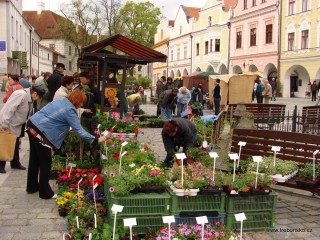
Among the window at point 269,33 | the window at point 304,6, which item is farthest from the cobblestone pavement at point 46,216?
the window at point 269,33

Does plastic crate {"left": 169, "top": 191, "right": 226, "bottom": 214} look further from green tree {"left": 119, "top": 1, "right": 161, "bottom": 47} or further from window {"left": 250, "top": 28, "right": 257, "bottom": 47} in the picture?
green tree {"left": 119, "top": 1, "right": 161, "bottom": 47}

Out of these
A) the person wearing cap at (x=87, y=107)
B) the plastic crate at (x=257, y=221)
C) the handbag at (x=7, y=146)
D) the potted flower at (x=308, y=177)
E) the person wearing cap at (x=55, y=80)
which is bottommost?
the plastic crate at (x=257, y=221)

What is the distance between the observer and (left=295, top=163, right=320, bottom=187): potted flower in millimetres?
5441

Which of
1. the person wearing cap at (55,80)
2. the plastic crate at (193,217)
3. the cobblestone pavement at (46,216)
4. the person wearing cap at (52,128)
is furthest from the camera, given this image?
the person wearing cap at (55,80)

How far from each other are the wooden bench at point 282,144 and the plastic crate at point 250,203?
1.05m

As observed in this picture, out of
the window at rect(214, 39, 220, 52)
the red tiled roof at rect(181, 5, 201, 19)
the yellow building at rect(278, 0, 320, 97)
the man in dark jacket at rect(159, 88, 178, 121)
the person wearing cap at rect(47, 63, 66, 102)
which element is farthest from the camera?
the red tiled roof at rect(181, 5, 201, 19)

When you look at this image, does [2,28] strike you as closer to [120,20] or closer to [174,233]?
[120,20]

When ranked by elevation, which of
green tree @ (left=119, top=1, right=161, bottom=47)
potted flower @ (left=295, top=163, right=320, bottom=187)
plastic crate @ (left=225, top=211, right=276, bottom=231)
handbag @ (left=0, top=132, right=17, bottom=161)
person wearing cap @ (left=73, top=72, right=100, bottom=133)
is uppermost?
green tree @ (left=119, top=1, right=161, bottom=47)

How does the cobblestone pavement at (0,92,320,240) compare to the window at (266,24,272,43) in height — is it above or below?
below

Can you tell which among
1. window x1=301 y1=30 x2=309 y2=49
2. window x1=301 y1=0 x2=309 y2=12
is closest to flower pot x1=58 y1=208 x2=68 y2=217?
window x1=301 y1=30 x2=309 y2=49

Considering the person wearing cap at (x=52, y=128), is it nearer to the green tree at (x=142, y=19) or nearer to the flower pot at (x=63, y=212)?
the flower pot at (x=63, y=212)

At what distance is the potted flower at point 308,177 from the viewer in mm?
5441

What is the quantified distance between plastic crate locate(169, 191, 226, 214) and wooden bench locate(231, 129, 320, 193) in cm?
152

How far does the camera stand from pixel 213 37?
46.3m
